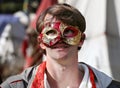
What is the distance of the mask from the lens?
14.1 ft

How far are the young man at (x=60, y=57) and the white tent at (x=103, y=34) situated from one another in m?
1.66

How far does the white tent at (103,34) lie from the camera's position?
6.00 meters

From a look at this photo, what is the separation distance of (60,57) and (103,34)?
1959 millimetres

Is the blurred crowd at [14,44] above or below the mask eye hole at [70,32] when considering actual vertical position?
below

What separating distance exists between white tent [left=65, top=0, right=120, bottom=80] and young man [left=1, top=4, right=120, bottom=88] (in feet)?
5.46

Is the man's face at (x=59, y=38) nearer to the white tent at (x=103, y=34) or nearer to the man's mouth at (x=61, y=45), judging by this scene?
the man's mouth at (x=61, y=45)

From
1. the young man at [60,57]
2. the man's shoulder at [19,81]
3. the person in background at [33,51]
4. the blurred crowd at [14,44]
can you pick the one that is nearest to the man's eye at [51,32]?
the young man at [60,57]

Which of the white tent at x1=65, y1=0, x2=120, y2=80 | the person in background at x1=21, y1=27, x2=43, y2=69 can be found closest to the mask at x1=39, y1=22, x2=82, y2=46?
the white tent at x1=65, y1=0, x2=120, y2=80

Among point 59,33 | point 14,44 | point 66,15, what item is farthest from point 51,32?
point 14,44

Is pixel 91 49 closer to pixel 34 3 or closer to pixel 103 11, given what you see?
pixel 103 11

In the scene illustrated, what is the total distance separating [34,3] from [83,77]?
1882 cm

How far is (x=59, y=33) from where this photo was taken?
430 cm

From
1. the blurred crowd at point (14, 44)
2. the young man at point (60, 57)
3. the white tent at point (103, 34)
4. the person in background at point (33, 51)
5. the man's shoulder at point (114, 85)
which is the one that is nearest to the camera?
the young man at point (60, 57)

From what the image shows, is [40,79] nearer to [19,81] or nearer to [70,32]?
[19,81]
